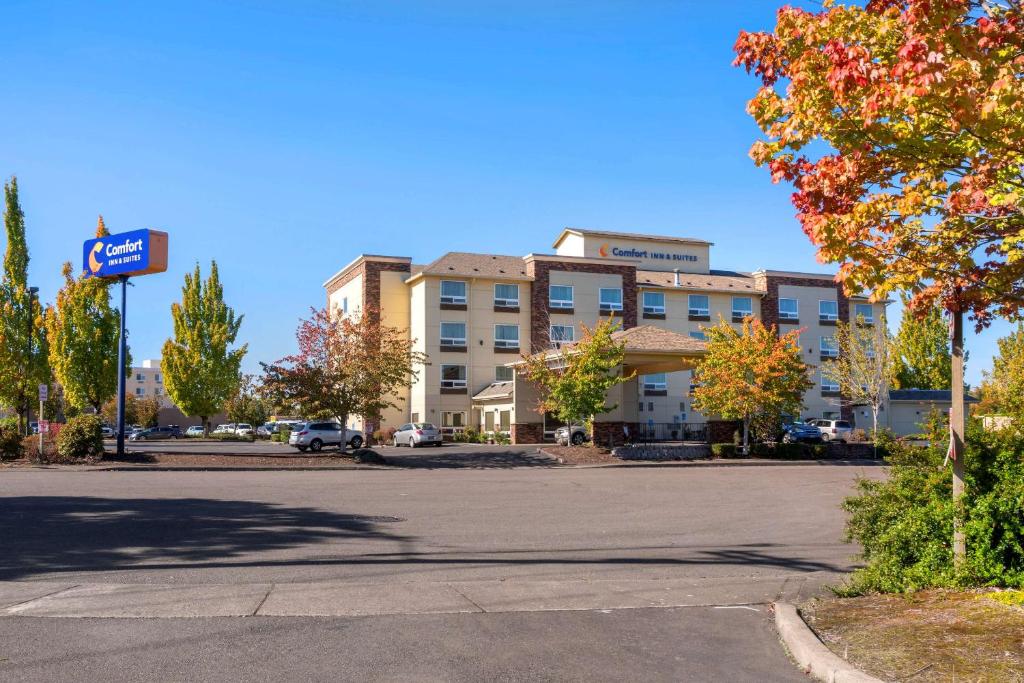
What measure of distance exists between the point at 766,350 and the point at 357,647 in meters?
32.4

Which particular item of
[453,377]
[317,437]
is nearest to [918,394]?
[453,377]

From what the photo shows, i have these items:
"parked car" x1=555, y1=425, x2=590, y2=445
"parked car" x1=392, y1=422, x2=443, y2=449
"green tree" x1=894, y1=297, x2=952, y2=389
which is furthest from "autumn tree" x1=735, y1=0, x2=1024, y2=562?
"green tree" x1=894, y1=297, x2=952, y2=389

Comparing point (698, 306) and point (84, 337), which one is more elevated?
point (698, 306)

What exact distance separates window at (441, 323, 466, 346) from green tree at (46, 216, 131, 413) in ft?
63.4

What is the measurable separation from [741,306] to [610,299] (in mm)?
11203

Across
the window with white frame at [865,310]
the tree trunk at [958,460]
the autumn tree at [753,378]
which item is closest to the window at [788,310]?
the window with white frame at [865,310]

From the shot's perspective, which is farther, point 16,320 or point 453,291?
point 453,291

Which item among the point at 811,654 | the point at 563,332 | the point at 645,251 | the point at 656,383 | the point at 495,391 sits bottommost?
the point at 811,654

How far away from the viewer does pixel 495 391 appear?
2076 inches

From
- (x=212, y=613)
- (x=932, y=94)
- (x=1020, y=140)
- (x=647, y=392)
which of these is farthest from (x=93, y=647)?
(x=647, y=392)

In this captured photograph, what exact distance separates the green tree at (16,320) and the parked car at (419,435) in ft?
60.3

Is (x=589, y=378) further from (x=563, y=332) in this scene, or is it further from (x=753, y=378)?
(x=563, y=332)

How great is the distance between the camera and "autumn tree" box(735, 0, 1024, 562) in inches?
288

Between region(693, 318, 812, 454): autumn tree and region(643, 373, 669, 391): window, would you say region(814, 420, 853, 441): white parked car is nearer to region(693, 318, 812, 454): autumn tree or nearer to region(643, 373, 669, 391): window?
region(643, 373, 669, 391): window
